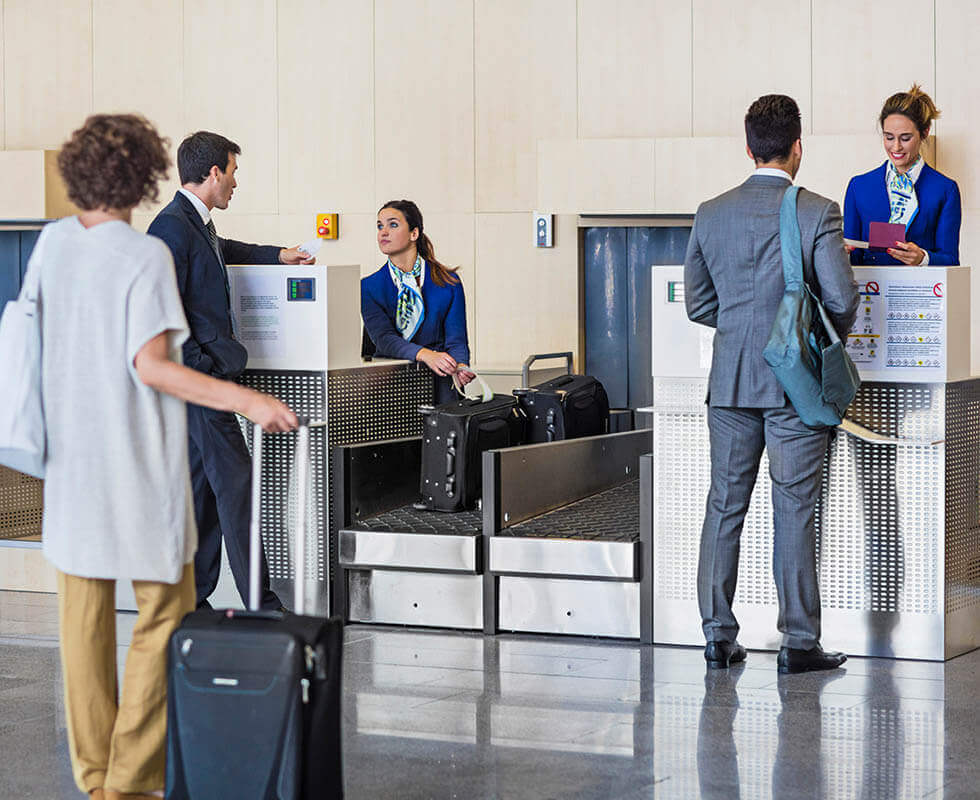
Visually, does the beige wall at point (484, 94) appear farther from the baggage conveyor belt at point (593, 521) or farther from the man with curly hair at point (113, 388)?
the man with curly hair at point (113, 388)

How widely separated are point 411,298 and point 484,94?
310cm

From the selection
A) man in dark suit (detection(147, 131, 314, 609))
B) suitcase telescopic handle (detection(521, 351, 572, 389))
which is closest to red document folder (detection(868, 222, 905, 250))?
man in dark suit (detection(147, 131, 314, 609))

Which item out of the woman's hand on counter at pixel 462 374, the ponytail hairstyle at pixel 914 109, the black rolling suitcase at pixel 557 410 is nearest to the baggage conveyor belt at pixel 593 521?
the black rolling suitcase at pixel 557 410

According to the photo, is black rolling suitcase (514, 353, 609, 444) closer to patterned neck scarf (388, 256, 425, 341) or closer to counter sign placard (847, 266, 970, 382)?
patterned neck scarf (388, 256, 425, 341)

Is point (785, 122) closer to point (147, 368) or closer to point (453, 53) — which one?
point (147, 368)

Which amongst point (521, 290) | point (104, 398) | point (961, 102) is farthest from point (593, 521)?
point (961, 102)

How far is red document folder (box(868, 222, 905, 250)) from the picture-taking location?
5376 millimetres

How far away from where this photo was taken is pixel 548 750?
4215 mm

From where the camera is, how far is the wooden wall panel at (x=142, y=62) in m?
10.2

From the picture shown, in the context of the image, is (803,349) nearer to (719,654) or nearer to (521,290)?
(719,654)

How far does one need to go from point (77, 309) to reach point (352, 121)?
267 inches

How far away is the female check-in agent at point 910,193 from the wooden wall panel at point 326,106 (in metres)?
4.47

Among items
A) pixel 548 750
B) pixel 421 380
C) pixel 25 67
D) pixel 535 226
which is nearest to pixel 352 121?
pixel 535 226

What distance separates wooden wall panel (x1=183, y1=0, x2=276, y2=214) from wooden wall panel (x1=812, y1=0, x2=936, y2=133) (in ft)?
11.8
